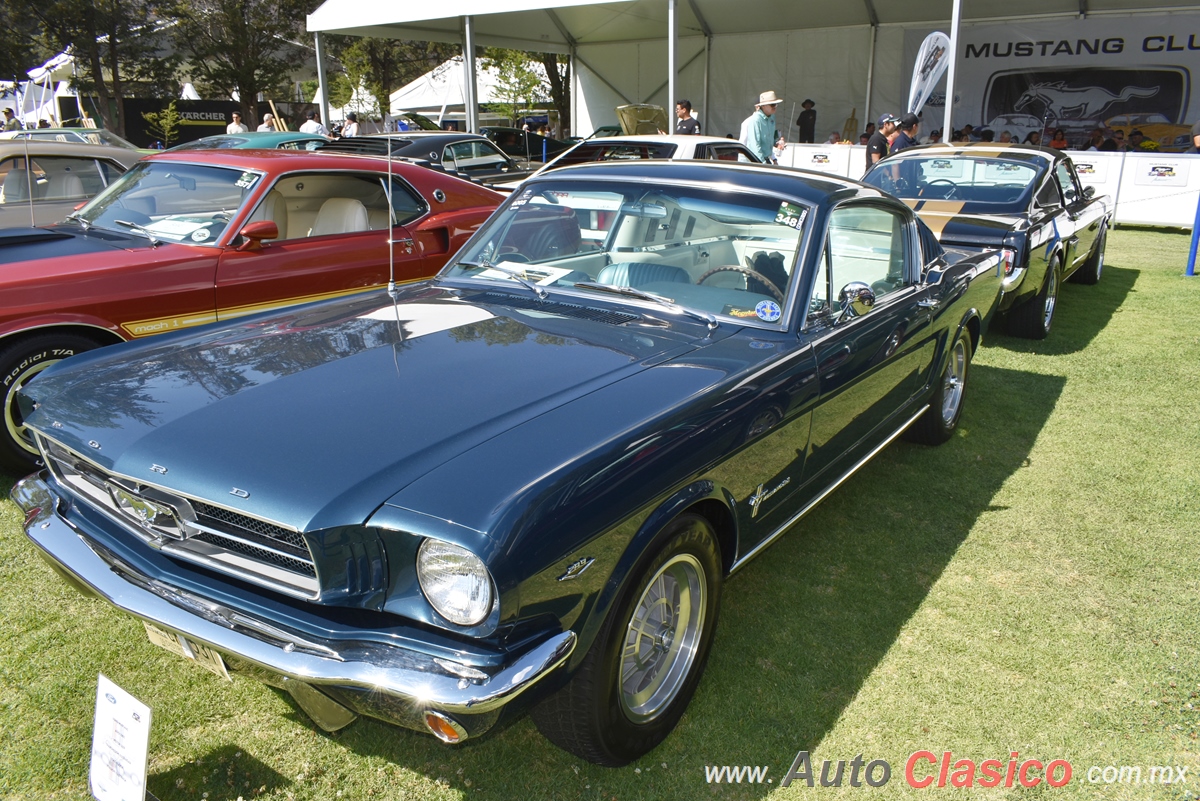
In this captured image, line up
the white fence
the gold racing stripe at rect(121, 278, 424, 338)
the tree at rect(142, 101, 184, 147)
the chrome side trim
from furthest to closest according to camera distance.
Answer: the tree at rect(142, 101, 184, 147)
the white fence
the gold racing stripe at rect(121, 278, 424, 338)
the chrome side trim

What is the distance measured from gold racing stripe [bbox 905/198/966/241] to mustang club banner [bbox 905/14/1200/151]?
32.8 feet

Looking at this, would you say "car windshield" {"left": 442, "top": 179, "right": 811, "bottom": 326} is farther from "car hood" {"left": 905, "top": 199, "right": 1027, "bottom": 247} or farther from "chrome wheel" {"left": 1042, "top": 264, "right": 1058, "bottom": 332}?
"chrome wheel" {"left": 1042, "top": 264, "right": 1058, "bottom": 332}

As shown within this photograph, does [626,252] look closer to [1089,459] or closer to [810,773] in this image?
[810,773]

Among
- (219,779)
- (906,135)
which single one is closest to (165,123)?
(906,135)

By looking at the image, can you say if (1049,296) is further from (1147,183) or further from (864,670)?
(1147,183)

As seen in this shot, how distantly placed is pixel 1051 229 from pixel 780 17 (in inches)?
571

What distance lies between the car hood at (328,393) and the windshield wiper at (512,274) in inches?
2.8

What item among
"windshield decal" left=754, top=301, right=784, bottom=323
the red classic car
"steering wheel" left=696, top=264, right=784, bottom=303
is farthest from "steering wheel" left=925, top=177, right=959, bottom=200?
"windshield decal" left=754, top=301, right=784, bottom=323

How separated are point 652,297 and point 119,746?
7.14ft

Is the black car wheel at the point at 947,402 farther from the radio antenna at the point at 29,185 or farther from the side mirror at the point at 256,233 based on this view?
the radio antenna at the point at 29,185

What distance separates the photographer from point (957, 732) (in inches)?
103

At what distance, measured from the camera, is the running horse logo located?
16.7m

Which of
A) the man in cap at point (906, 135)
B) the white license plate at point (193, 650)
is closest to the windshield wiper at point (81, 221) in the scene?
the white license plate at point (193, 650)

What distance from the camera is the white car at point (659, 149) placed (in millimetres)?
8984
